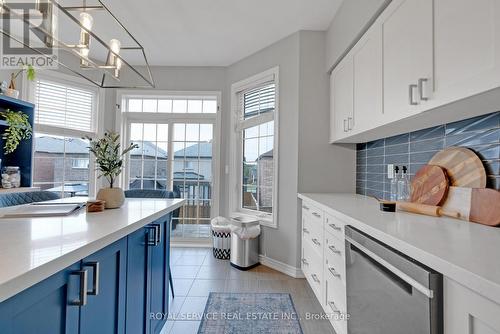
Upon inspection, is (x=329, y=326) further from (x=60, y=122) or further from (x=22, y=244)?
(x=60, y=122)

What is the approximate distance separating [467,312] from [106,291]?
48.5 inches

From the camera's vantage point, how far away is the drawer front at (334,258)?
1.50 metres

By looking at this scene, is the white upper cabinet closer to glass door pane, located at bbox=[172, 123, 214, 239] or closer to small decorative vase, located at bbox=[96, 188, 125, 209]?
small decorative vase, located at bbox=[96, 188, 125, 209]

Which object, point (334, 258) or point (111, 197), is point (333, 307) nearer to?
point (334, 258)

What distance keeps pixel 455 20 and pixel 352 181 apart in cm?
188

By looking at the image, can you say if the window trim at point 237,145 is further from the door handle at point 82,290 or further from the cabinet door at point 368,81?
the door handle at point 82,290

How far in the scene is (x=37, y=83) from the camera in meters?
3.21

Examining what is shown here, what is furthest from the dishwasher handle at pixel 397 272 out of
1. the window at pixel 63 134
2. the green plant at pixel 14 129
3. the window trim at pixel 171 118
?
the window at pixel 63 134

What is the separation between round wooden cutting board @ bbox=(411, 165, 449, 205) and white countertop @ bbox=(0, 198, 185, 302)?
1.59m

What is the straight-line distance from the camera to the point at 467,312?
65 cm

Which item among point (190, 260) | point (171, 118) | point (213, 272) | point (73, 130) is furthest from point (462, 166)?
point (73, 130)

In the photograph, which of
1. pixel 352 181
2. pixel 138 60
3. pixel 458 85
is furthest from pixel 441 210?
pixel 138 60

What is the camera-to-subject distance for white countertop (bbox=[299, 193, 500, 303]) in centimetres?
61

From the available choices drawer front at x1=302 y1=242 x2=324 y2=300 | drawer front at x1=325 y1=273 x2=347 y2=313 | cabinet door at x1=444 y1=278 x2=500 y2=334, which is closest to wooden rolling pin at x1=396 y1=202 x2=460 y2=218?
drawer front at x1=325 y1=273 x2=347 y2=313
